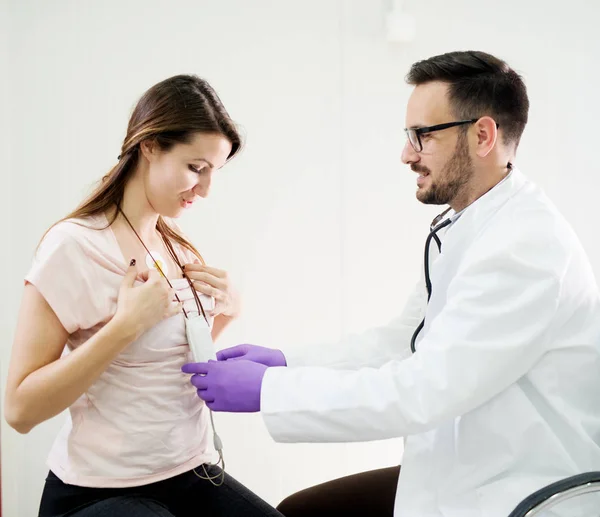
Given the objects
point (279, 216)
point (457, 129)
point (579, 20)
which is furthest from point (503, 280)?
point (579, 20)

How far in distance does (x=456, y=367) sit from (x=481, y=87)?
2.07 feet

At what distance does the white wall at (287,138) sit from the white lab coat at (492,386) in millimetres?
1060

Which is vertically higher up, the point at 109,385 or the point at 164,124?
the point at 164,124

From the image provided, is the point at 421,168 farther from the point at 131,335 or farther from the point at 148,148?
the point at 131,335

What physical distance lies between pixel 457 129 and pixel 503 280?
15.8 inches

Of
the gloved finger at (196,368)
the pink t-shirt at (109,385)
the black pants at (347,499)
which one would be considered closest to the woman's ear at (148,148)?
the pink t-shirt at (109,385)

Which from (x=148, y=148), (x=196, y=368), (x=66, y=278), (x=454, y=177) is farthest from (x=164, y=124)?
(x=454, y=177)

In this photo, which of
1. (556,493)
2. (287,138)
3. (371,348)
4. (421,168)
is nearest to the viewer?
(556,493)

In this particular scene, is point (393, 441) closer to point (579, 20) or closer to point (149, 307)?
point (149, 307)

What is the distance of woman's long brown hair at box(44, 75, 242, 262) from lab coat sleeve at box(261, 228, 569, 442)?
0.54 m

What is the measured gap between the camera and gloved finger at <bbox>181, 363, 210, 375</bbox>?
1.35 meters

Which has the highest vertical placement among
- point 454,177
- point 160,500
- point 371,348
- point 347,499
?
point 454,177

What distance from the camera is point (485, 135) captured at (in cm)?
145

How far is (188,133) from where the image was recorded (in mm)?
1409
